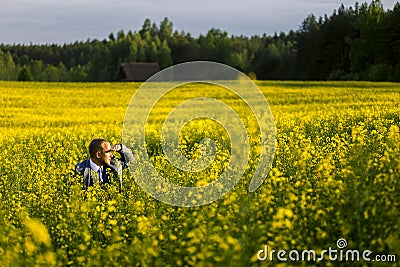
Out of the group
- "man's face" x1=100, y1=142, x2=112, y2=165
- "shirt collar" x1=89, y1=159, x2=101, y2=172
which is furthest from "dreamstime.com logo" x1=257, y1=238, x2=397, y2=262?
"shirt collar" x1=89, y1=159, x2=101, y2=172

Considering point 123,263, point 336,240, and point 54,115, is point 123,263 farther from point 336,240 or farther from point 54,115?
point 54,115

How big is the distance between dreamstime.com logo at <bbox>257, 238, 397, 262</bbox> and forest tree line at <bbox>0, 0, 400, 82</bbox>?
40.4 m

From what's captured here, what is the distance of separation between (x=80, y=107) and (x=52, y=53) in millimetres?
91470

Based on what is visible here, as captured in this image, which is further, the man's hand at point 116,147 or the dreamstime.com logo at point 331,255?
the man's hand at point 116,147

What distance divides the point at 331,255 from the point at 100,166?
4.08m

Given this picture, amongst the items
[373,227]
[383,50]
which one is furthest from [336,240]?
[383,50]

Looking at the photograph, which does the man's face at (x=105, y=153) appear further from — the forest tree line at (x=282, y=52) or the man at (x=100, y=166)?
the forest tree line at (x=282, y=52)

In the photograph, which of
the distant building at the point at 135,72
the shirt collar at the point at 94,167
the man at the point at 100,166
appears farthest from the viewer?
the distant building at the point at 135,72

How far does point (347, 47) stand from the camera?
5822cm

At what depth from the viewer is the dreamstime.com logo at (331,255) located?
5.22 meters

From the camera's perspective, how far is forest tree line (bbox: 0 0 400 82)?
1970 inches

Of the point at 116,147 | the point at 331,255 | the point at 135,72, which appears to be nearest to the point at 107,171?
the point at 116,147

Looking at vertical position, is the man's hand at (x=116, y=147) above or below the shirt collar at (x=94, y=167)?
above

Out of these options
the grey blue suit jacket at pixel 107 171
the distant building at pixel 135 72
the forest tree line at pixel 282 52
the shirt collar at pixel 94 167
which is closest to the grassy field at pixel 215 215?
the grey blue suit jacket at pixel 107 171
